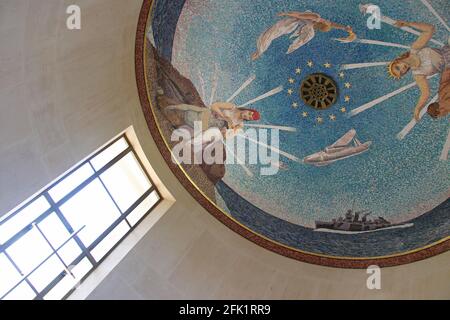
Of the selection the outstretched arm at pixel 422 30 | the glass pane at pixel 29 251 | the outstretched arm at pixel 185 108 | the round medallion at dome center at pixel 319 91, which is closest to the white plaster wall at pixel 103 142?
the outstretched arm at pixel 185 108

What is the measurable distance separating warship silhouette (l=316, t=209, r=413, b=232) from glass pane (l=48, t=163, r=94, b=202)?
4020 millimetres

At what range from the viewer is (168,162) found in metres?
9.50

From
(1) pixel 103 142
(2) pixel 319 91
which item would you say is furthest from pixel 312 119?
(1) pixel 103 142

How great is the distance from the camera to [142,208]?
945 centimetres

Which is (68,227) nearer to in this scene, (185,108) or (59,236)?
(59,236)

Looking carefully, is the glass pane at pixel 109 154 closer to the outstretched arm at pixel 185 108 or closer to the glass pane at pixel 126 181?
the glass pane at pixel 126 181

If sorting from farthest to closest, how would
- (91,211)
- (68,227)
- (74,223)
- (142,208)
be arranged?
(142,208)
(91,211)
(74,223)
(68,227)

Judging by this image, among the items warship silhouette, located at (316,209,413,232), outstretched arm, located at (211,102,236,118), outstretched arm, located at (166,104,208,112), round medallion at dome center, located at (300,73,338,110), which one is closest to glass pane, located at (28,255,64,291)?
outstretched arm, located at (166,104,208,112)

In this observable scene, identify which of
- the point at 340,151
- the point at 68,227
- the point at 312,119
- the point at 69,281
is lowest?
the point at 69,281

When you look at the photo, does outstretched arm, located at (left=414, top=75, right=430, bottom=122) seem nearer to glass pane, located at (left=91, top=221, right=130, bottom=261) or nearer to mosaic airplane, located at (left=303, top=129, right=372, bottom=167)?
mosaic airplane, located at (left=303, top=129, right=372, bottom=167)

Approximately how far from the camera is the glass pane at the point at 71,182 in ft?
26.4

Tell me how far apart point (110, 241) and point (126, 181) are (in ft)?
3.43

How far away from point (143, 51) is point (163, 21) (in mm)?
580

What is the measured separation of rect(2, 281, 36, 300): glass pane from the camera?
714cm
